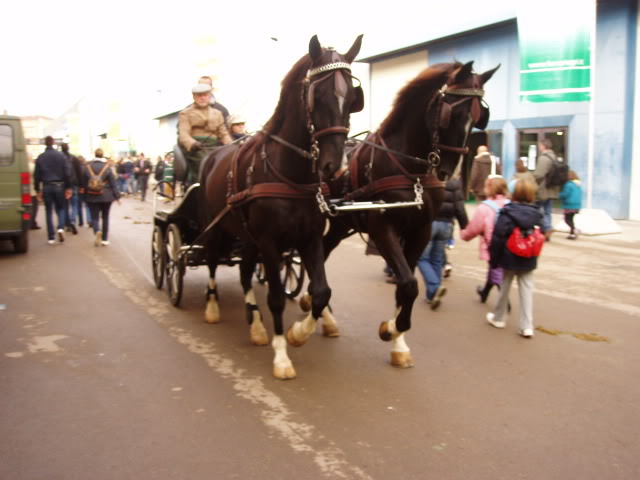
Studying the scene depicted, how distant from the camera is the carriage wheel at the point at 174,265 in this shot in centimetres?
722

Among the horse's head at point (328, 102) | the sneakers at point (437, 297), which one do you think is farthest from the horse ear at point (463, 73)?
the sneakers at point (437, 297)

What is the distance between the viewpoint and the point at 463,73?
5141 millimetres

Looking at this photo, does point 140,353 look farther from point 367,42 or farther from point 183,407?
point 367,42

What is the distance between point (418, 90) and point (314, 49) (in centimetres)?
126

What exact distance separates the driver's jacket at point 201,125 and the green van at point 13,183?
211 inches

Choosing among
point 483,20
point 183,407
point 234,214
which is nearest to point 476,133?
point 483,20

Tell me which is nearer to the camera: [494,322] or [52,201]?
[494,322]

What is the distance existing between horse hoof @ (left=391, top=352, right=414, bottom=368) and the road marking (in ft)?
3.70

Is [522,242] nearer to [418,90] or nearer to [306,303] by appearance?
[418,90]

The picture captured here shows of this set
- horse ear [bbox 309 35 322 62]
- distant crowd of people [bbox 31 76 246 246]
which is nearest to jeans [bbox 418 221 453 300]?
distant crowd of people [bbox 31 76 246 246]

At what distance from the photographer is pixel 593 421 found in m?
4.23

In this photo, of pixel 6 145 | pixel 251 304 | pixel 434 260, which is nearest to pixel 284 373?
pixel 251 304

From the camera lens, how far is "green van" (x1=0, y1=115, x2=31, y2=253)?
37.2ft

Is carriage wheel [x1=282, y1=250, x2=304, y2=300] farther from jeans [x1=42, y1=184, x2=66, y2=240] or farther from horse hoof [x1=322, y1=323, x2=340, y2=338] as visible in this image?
jeans [x1=42, y1=184, x2=66, y2=240]
